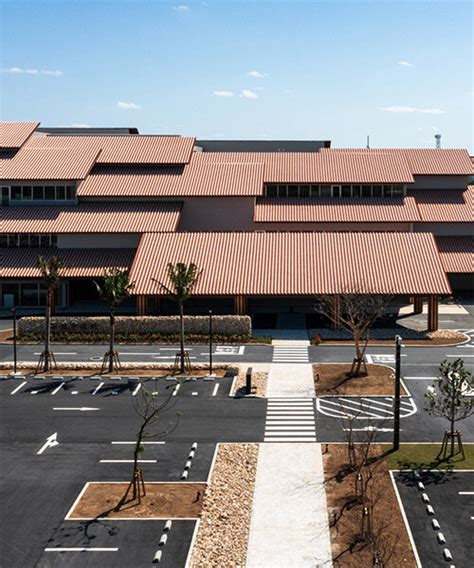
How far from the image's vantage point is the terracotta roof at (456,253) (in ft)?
231

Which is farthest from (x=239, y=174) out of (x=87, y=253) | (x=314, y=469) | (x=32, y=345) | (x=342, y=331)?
(x=314, y=469)

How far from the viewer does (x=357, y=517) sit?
26844 millimetres

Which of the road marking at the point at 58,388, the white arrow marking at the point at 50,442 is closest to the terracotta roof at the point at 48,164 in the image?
the road marking at the point at 58,388

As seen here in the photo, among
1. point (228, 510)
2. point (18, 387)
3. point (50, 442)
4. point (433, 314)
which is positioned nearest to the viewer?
point (228, 510)

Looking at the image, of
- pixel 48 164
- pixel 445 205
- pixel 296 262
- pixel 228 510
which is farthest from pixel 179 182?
pixel 228 510

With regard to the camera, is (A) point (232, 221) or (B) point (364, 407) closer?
(B) point (364, 407)

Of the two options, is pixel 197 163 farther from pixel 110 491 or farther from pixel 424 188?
pixel 110 491

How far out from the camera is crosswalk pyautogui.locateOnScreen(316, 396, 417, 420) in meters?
38.7

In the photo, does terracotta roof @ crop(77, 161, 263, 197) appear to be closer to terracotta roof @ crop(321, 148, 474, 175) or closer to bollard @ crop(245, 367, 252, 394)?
terracotta roof @ crop(321, 148, 474, 175)

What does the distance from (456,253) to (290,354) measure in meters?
28.7

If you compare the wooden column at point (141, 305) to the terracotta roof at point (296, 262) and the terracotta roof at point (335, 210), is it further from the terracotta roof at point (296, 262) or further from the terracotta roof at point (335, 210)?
the terracotta roof at point (335, 210)

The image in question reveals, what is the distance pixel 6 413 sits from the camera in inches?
1553

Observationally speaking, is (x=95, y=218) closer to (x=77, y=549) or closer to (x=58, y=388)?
(x=58, y=388)

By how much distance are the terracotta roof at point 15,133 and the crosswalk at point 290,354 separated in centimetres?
4024
